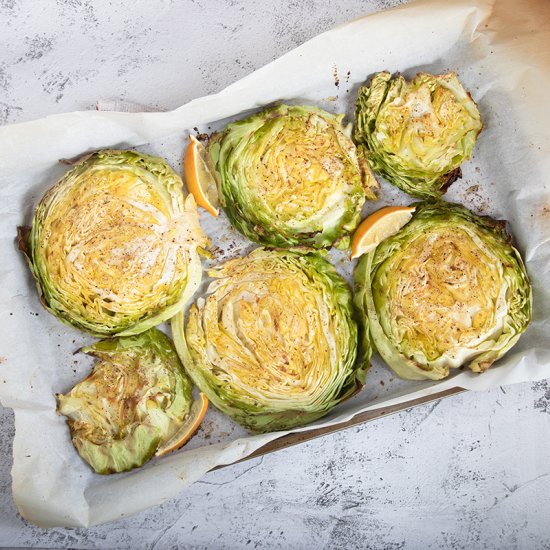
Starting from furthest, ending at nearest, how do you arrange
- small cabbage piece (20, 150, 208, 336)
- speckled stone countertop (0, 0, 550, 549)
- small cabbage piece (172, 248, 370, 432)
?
speckled stone countertop (0, 0, 550, 549), small cabbage piece (172, 248, 370, 432), small cabbage piece (20, 150, 208, 336)

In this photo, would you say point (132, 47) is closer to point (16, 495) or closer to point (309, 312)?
point (309, 312)

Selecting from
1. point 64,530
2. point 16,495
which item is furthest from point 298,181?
point 64,530

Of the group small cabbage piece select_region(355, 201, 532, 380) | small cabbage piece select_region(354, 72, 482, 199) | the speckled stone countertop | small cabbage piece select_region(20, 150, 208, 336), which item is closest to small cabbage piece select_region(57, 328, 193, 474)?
small cabbage piece select_region(20, 150, 208, 336)

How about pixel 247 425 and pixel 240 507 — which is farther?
pixel 240 507

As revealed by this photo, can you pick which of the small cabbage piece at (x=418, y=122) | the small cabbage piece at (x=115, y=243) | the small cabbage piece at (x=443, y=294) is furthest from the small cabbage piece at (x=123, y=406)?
the small cabbage piece at (x=418, y=122)

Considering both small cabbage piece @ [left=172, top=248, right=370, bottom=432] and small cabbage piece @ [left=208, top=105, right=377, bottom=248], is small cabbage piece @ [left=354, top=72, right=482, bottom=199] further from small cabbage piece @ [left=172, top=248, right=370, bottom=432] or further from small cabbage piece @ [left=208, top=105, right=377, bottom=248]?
small cabbage piece @ [left=172, top=248, right=370, bottom=432]

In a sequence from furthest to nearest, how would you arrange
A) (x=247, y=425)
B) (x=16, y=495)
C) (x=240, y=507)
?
(x=240, y=507) < (x=247, y=425) < (x=16, y=495)

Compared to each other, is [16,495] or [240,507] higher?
[16,495]
